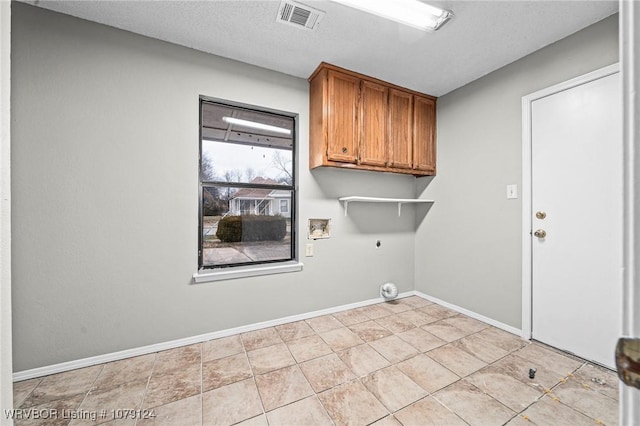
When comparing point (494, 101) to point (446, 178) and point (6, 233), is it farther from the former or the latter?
point (6, 233)

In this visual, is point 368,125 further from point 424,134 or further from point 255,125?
point 255,125

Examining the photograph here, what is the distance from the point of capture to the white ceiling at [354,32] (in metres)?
1.80

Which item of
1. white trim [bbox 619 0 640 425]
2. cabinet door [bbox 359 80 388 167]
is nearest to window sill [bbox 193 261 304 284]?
cabinet door [bbox 359 80 388 167]

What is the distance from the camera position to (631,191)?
407 mm

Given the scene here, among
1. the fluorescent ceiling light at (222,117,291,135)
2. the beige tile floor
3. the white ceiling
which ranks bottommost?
the beige tile floor

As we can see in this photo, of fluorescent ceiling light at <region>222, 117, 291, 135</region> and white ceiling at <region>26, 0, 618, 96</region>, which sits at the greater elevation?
white ceiling at <region>26, 0, 618, 96</region>

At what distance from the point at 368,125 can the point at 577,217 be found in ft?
6.18

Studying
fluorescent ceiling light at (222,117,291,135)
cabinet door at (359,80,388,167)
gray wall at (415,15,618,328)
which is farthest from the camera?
cabinet door at (359,80,388,167)

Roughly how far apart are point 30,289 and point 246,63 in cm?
240

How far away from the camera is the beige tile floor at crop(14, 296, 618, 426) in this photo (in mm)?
1459

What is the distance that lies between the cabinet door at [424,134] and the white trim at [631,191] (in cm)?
268

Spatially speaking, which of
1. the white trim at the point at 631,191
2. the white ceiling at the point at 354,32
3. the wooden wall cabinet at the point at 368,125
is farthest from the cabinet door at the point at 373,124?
the white trim at the point at 631,191

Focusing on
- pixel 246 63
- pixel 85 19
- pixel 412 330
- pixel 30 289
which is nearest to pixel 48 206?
pixel 30 289

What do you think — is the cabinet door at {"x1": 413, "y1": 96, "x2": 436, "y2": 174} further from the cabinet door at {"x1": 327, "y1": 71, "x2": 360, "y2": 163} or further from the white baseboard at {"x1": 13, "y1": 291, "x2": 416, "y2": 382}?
the white baseboard at {"x1": 13, "y1": 291, "x2": 416, "y2": 382}
